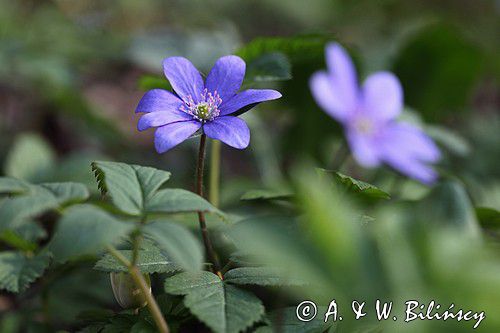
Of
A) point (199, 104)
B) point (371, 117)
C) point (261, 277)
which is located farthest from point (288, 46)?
point (261, 277)

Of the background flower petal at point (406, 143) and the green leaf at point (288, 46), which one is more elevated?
the green leaf at point (288, 46)

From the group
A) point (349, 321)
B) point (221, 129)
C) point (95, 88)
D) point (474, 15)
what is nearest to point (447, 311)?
point (349, 321)

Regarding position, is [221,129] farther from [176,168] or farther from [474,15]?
[474,15]

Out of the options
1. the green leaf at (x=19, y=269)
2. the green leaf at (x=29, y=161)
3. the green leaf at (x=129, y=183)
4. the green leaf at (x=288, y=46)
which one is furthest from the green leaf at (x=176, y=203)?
the green leaf at (x=29, y=161)

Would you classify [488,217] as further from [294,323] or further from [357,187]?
[294,323]

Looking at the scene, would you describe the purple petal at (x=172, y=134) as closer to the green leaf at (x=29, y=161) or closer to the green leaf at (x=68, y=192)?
the green leaf at (x=68, y=192)

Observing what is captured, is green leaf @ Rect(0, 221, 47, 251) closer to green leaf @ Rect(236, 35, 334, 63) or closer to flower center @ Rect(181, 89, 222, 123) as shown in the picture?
flower center @ Rect(181, 89, 222, 123)

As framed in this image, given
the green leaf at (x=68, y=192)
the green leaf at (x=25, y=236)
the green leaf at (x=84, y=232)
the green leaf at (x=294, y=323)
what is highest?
the green leaf at (x=68, y=192)
